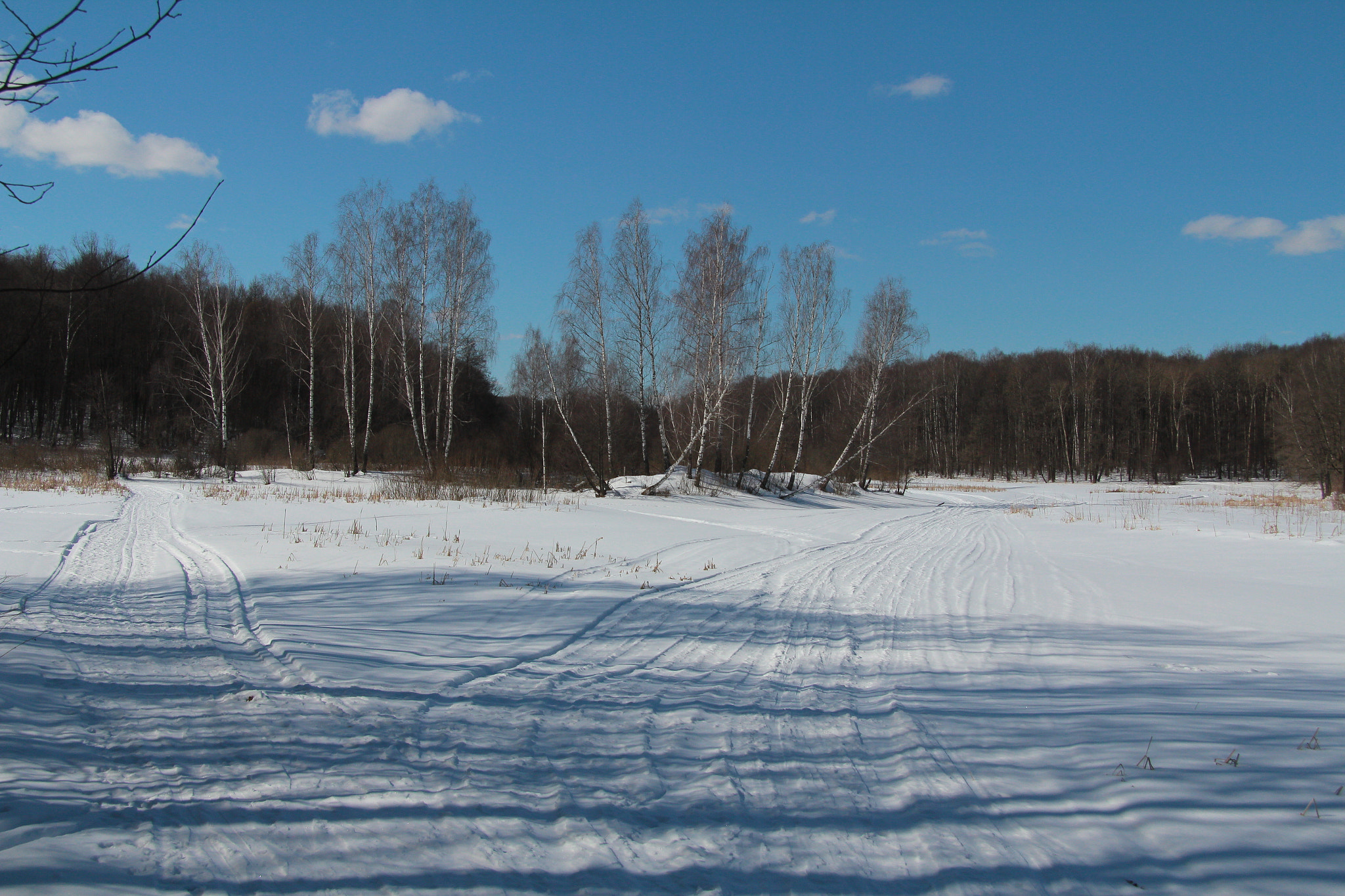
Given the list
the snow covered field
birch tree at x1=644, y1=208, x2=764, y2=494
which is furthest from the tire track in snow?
birch tree at x1=644, y1=208, x2=764, y2=494

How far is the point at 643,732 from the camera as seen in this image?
3.74m

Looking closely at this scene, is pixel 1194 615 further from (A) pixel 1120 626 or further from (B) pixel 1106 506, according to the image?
(B) pixel 1106 506

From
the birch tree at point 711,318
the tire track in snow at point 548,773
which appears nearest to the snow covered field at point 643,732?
the tire track in snow at point 548,773

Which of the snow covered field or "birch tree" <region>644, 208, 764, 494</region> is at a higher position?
"birch tree" <region>644, 208, 764, 494</region>

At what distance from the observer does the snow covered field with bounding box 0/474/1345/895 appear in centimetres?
252

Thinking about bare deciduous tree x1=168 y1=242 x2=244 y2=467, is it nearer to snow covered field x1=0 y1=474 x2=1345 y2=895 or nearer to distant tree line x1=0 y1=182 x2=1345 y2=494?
distant tree line x1=0 y1=182 x2=1345 y2=494

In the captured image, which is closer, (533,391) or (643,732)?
(643,732)

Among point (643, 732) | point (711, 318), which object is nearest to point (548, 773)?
point (643, 732)

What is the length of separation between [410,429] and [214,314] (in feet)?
34.3

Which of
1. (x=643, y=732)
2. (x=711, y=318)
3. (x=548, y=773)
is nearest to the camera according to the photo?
(x=548, y=773)

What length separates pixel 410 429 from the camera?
120ft

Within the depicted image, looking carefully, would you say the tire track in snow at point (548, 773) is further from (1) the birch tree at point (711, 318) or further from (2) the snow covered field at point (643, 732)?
(1) the birch tree at point (711, 318)

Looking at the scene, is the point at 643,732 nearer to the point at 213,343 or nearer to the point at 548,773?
the point at 548,773

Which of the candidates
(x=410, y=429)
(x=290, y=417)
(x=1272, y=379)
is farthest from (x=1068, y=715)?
(x=1272, y=379)
